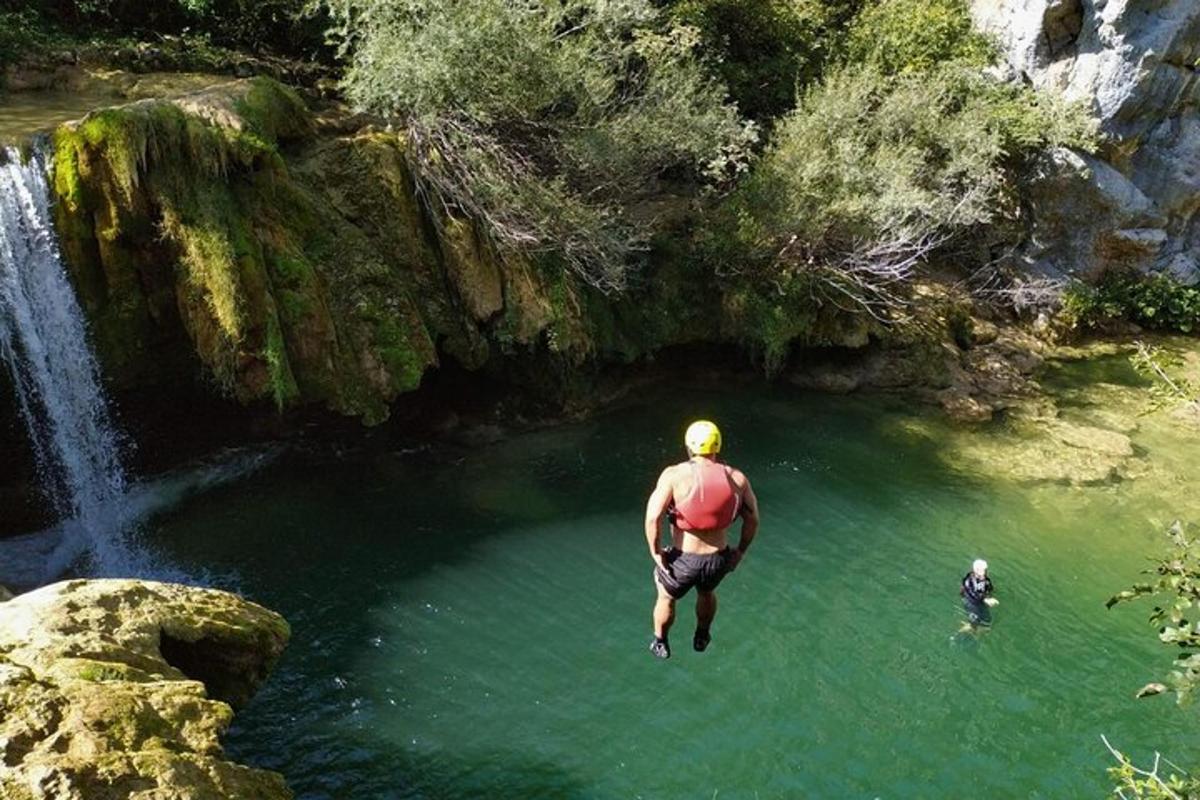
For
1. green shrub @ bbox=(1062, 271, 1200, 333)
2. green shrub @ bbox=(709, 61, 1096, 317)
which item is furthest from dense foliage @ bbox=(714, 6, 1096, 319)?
green shrub @ bbox=(1062, 271, 1200, 333)

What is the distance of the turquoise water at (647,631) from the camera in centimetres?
984

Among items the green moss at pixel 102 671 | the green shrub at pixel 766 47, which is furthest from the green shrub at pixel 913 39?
the green moss at pixel 102 671

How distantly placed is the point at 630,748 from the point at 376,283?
8178 mm

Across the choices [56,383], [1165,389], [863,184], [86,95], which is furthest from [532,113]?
[1165,389]

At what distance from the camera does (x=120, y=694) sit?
518cm

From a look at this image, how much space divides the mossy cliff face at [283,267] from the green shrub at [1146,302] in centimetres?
1582

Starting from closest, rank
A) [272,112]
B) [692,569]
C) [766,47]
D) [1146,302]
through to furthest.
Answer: [692,569], [272,112], [766,47], [1146,302]

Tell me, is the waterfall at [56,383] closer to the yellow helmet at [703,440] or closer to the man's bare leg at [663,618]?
the man's bare leg at [663,618]

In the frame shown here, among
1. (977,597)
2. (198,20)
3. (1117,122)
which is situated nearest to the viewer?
(977,597)

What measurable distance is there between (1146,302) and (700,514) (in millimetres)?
23226

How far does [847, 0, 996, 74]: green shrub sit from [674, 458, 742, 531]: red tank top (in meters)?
17.4

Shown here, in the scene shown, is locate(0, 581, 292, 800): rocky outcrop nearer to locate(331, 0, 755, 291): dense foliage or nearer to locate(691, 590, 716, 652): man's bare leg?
locate(691, 590, 716, 652): man's bare leg

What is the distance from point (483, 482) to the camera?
50.0 ft

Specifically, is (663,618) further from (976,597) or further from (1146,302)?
(1146,302)
